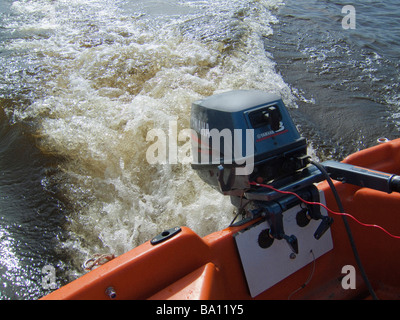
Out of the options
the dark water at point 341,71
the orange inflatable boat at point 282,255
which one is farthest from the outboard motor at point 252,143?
the dark water at point 341,71

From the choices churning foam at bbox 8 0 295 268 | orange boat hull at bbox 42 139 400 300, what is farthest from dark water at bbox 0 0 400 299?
orange boat hull at bbox 42 139 400 300

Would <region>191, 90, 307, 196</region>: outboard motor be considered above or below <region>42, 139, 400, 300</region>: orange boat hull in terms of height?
above

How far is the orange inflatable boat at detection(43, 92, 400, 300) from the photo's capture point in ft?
4.60

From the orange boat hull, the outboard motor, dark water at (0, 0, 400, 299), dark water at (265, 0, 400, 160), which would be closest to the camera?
the orange boat hull

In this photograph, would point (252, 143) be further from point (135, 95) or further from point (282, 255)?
point (135, 95)

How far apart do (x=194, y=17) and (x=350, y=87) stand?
2874 millimetres

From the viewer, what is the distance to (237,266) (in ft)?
5.32

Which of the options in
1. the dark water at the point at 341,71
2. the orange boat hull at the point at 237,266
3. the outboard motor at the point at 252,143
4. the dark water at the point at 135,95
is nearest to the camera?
the orange boat hull at the point at 237,266

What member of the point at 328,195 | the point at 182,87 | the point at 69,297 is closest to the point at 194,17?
the point at 182,87

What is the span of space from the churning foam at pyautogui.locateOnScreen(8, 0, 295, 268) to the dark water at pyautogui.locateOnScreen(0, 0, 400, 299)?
0.04 feet

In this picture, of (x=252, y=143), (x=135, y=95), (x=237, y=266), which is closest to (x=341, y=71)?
(x=135, y=95)

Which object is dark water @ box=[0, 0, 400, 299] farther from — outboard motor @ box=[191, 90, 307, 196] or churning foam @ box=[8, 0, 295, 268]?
outboard motor @ box=[191, 90, 307, 196]

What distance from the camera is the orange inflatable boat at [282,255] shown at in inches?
55.2

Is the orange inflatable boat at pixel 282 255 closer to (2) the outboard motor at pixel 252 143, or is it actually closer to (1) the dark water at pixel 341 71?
(2) the outboard motor at pixel 252 143
